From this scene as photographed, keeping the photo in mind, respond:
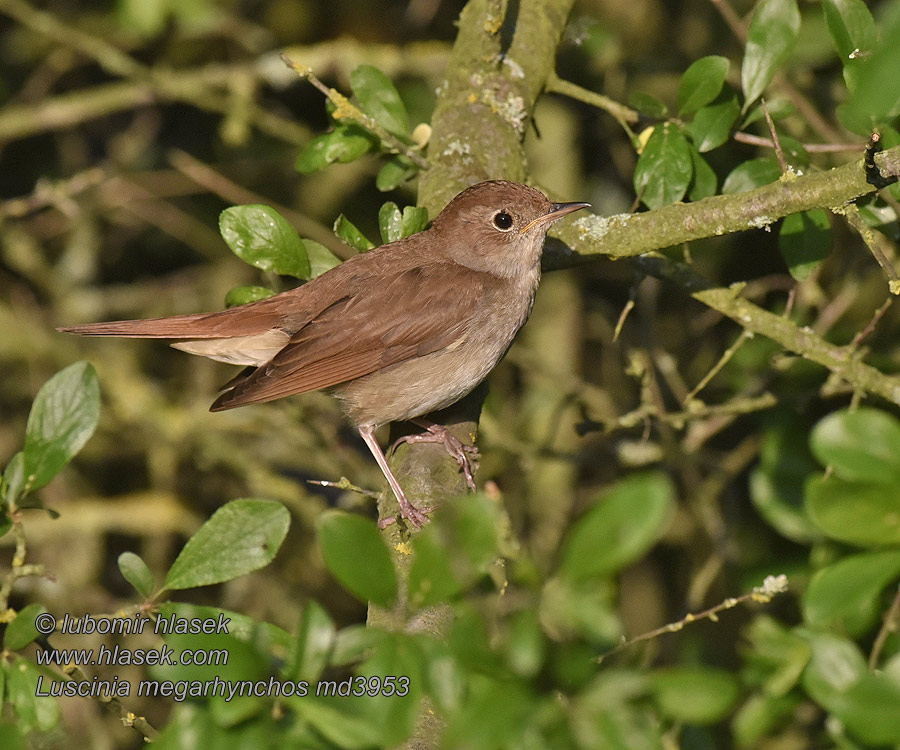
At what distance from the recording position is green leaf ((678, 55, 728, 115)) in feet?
11.3

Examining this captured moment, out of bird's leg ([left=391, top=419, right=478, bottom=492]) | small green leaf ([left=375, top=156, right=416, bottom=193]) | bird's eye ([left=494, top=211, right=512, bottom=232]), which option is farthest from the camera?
bird's eye ([left=494, top=211, right=512, bottom=232])

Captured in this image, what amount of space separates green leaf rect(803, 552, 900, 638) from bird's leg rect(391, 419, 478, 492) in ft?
4.23

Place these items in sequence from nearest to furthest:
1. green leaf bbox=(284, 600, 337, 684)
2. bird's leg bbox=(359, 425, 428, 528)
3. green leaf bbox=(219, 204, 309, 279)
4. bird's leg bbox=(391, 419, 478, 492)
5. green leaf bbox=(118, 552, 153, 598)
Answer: green leaf bbox=(284, 600, 337, 684) → green leaf bbox=(118, 552, 153, 598) → bird's leg bbox=(359, 425, 428, 528) → green leaf bbox=(219, 204, 309, 279) → bird's leg bbox=(391, 419, 478, 492)

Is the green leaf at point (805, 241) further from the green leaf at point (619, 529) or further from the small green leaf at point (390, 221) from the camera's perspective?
the green leaf at point (619, 529)

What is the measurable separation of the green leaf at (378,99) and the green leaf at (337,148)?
103mm

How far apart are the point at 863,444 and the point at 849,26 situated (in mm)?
1402

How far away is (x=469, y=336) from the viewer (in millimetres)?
4008

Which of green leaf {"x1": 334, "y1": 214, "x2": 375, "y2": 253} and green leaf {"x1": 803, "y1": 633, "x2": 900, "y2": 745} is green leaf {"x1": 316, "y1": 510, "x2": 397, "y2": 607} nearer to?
green leaf {"x1": 803, "y1": 633, "x2": 900, "y2": 745}

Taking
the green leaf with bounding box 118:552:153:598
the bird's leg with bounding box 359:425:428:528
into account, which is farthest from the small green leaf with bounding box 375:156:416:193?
the green leaf with bounding box 118:552:153:598

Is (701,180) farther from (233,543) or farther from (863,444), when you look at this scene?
(233,543)

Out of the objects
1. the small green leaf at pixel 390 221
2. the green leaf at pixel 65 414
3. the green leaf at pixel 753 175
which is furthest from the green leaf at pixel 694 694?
the small green leaf at pixel 390 221

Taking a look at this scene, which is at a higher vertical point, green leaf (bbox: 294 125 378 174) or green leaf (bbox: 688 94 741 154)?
green leaf (bbox: 688 94 741 154)

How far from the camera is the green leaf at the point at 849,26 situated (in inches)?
118

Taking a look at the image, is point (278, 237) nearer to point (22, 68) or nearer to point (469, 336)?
point (469, 336)
